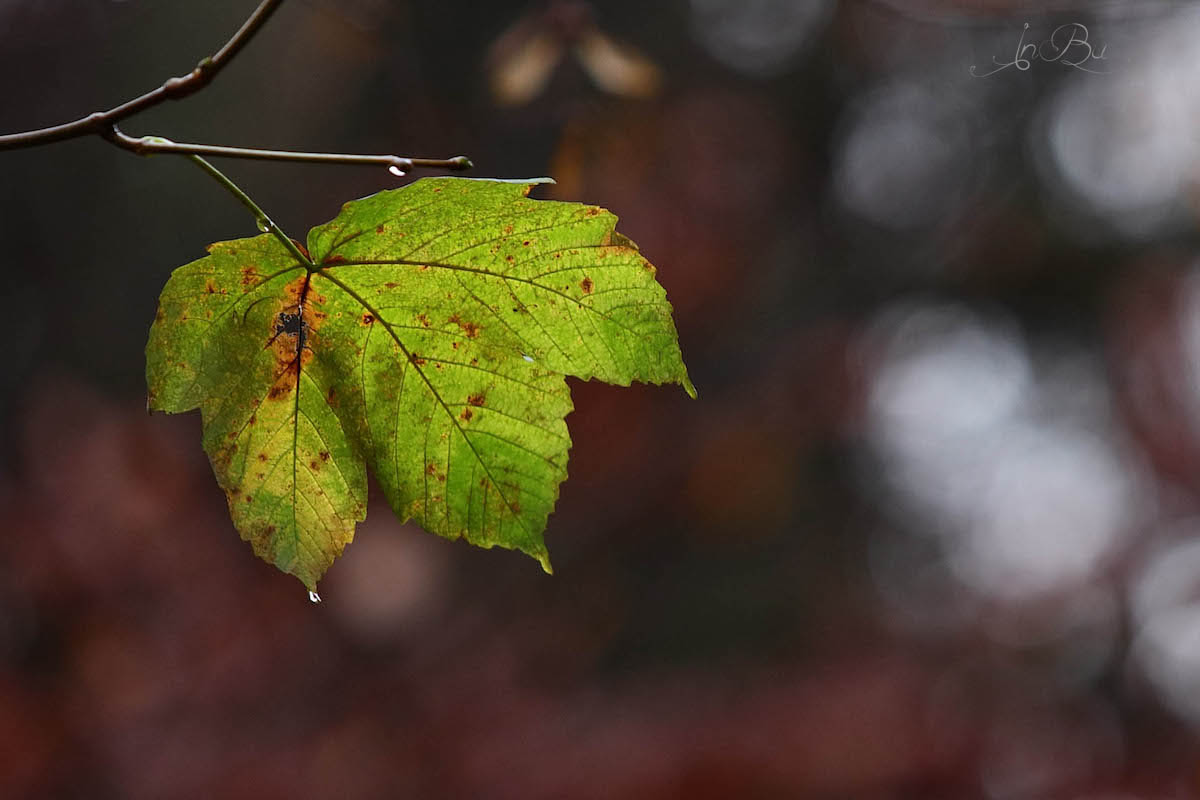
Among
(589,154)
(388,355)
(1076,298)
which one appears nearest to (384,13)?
(589,154)

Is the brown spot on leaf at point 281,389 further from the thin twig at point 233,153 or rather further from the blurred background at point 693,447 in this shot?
the blurred background at point 693,447

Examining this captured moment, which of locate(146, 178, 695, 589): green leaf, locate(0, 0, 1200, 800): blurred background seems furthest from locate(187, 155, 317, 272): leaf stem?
locate(0, 0, 1200, 800): blurred background

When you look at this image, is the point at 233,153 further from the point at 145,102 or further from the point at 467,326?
the point at 467,326

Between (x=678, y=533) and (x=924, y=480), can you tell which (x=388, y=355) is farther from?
(x=924, y=480)

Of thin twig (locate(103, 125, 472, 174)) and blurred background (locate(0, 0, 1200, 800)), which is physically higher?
thin twig (locate(103, 125, 472, 174))

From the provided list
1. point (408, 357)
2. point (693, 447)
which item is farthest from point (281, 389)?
point (693, 447)

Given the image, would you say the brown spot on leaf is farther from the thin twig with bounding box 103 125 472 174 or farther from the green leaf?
the thin twig with bounding box 103 125 472 174
